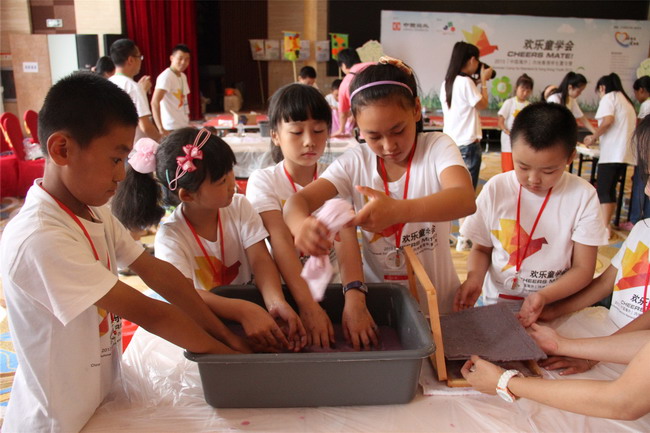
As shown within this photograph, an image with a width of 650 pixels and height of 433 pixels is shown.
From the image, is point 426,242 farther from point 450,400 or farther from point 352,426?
point 352,426

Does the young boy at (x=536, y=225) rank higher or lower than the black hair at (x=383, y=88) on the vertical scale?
lower

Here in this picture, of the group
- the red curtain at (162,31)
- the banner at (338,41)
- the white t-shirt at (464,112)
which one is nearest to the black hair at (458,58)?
the white t-shirt at (464,112)

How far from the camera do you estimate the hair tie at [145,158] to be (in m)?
1.32

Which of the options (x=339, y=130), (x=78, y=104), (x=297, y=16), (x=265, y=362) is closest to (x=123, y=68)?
(x=339, y=130)

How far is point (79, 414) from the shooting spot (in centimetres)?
89

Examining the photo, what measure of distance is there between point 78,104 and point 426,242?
0.91 meters

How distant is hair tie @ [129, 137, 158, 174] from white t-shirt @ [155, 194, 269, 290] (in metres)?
0.15

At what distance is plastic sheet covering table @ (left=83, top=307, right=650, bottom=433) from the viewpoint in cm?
89

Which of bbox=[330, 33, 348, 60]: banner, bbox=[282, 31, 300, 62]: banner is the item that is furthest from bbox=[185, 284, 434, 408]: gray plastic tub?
bbox=[330, 33, 348, 60]: banner

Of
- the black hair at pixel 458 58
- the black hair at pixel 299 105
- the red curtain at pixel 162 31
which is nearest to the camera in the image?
the black hair at pixel 299 105

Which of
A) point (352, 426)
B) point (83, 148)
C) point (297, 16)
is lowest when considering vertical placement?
point (352, 426)

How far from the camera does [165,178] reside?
1285 mm

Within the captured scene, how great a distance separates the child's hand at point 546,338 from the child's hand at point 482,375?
0.67 ft

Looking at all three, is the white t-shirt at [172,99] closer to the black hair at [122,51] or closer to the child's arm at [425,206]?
the black hair at [122,51]
